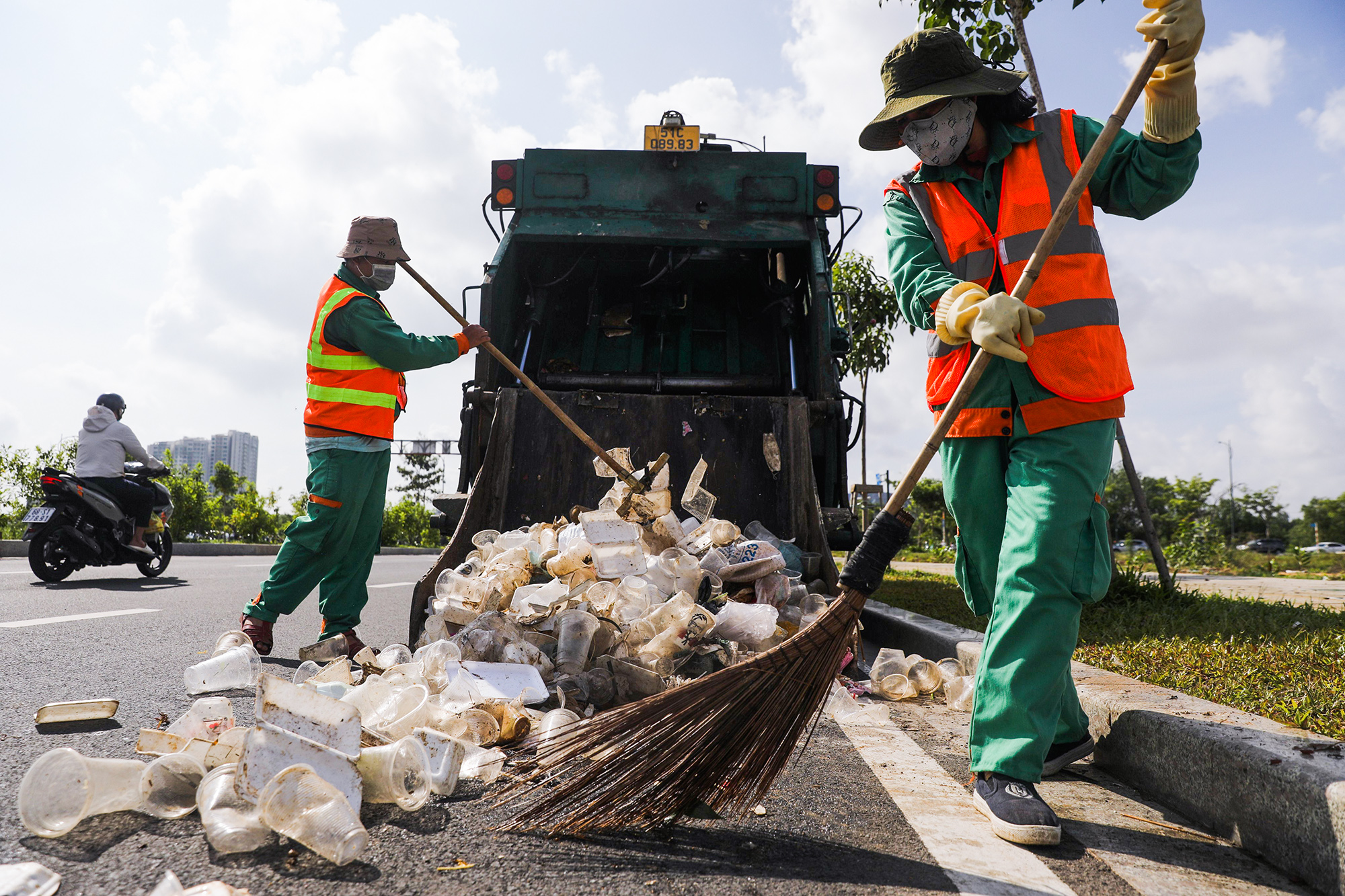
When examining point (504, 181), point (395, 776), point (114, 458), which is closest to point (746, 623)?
point (395, 776)

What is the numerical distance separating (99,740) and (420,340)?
1.93 m

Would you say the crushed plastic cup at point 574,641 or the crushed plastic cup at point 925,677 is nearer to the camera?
the crushed plastic cup at point 574,641

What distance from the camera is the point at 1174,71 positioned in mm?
1822

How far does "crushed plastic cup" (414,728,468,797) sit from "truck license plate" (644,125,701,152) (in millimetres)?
3861

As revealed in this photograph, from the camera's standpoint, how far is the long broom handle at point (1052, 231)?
5.83 feet

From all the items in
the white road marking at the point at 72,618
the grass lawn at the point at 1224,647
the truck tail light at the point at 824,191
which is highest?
the truck tail light at the point at 824,191

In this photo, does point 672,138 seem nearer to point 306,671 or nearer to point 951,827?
point 306,671

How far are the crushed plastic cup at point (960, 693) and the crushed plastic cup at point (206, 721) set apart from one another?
215cm

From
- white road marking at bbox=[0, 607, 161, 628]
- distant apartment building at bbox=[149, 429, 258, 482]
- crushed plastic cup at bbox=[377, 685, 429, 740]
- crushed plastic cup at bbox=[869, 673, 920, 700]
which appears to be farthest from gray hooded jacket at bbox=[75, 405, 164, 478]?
distant apartment building at bbox=[149, 429, 258, 482]

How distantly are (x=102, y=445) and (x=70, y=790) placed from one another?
20.5 feet

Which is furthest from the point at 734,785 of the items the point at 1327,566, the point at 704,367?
the point at 1327,566

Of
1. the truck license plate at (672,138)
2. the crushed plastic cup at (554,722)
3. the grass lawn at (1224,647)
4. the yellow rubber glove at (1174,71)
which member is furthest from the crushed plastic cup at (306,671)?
the truck license plate at (672,138)

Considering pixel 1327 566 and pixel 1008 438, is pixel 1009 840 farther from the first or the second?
pixel 1327 566

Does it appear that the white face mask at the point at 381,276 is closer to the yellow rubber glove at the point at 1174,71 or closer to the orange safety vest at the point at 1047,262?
the orange safety vest at the point at 1047,262
